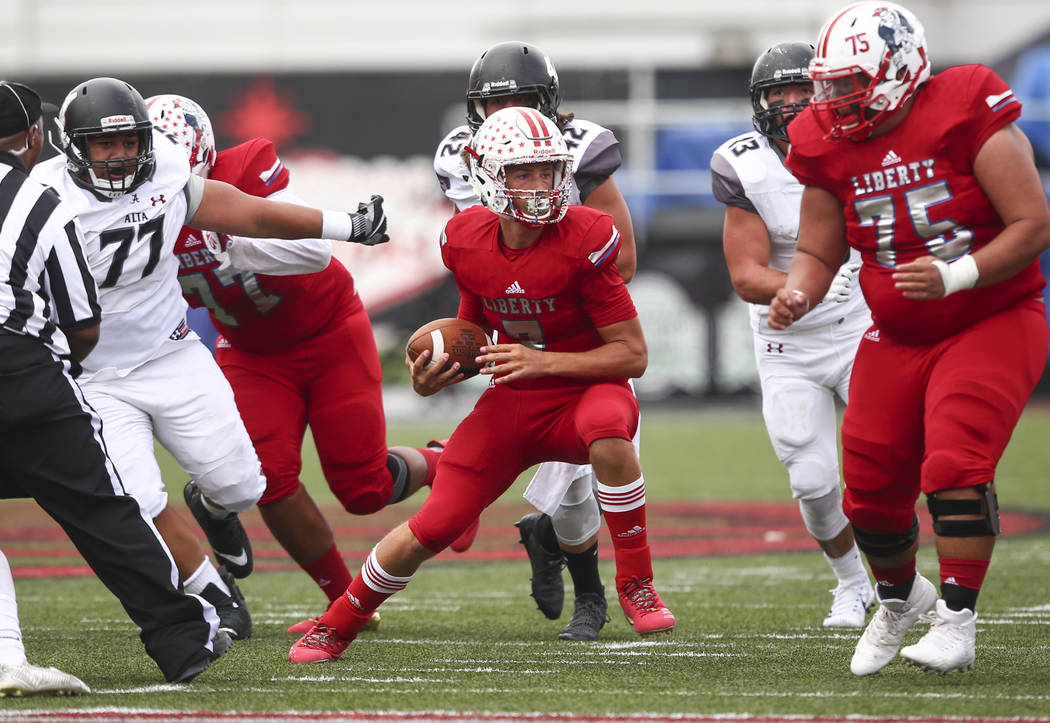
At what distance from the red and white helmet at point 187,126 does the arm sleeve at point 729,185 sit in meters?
1.71

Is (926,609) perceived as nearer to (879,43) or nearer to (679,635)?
(679,635)

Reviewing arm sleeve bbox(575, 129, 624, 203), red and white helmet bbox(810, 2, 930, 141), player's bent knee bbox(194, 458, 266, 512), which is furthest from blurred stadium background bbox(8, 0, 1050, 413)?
red and white helmet bbox(810, 2, 930, 141)

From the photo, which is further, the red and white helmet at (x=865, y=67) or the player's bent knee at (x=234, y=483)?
the player's bent knee at (x=234, y=483)

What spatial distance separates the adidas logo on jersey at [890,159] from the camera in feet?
13.0

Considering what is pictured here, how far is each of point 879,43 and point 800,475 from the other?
183cm

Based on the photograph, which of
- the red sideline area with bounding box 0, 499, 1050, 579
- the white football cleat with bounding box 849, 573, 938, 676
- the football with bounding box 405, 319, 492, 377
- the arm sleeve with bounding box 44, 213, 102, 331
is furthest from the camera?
the red sideline area with bounding box 0, 499, 1050, 579

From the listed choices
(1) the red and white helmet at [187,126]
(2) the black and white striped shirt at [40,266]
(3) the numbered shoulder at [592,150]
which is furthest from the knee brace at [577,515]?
(2) the black and white striped shirt at [40,266]

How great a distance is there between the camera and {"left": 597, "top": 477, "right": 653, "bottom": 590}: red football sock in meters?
4.47

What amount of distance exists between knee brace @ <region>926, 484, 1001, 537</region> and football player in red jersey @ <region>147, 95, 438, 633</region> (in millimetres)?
2175

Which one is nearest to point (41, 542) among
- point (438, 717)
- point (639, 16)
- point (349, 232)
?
point (349, 232)

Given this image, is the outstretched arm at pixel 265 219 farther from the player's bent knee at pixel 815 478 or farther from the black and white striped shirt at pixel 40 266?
the player's bent knee at pixel 815 478

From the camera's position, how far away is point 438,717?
136 inches

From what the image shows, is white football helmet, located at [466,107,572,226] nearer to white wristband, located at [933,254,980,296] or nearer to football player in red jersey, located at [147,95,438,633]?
football player in red jersey, located at [147,95,438,633]

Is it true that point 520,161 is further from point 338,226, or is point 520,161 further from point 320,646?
point 320,646
